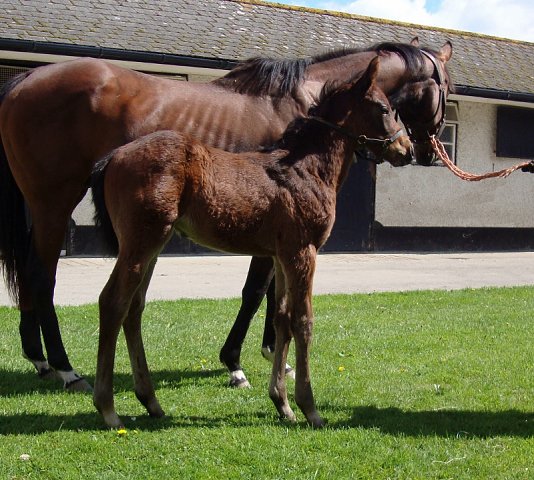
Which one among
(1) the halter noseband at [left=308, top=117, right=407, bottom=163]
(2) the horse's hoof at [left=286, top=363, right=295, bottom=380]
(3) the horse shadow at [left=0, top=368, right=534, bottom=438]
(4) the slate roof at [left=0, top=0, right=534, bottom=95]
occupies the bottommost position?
(2) the horse's hoof at [left=286, top=363, right=295, bottom=380]

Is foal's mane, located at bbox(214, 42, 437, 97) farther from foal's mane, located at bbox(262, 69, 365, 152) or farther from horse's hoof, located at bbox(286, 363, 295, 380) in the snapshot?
horse's hoof, located at bbox(286, 363, 295, 380)

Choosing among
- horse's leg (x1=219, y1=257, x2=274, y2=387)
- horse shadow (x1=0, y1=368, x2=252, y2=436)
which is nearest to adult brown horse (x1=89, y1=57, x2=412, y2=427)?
horse shadow (x1=0, y1=368, x2=252, y2=436)

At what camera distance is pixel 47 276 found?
5.72 meters

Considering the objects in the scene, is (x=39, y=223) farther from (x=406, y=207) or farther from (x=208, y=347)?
(x=406, y=207)

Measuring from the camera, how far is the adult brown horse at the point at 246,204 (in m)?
4.23

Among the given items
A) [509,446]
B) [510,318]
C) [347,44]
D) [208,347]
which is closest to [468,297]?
[510,318]

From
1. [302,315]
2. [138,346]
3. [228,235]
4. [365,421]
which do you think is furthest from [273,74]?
[365,421]

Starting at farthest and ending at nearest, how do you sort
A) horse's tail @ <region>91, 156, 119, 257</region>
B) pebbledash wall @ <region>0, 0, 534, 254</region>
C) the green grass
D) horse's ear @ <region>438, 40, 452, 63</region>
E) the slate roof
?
pebbledash wall @ <region>0, 0, 534, 254</region> < the slate roof < horse's ear @ <region>438, 40, 452, 63</region> < horse's tail @ <region>91, 156, 119, 257</region> < the green grass

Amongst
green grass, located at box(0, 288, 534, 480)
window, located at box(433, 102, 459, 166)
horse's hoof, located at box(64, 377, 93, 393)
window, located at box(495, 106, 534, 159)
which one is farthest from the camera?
window, located at box(495, 106, 534, 159)

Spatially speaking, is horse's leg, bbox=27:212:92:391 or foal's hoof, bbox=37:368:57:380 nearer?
horse's leg, bbox=27:212:92:391

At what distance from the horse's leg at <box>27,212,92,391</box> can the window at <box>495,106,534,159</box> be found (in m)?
13.1

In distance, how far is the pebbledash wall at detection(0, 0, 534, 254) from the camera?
12.9 meters

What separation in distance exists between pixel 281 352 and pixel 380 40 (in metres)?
13.2

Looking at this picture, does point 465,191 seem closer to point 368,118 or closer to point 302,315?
point 368,118
